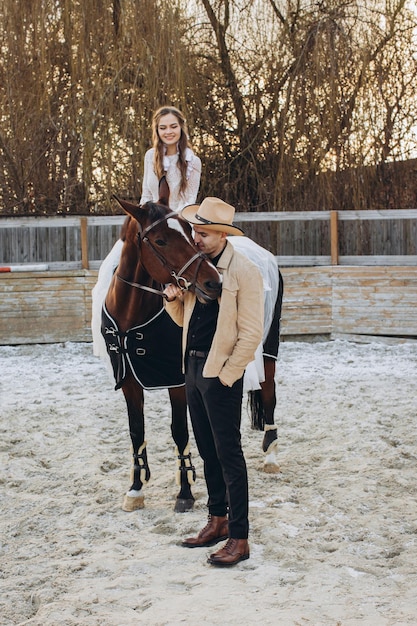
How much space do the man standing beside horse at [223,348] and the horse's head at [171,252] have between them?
0.17ft

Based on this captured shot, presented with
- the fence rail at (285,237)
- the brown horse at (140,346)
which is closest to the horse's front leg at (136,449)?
the brown horse at (140,346)

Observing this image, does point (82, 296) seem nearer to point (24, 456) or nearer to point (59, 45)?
point (59, 45)

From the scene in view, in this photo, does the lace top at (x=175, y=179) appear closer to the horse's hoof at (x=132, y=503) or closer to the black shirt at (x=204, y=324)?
the black shirt at (x=204, y=324)

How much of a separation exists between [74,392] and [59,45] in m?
5.39

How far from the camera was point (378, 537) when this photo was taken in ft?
11.2

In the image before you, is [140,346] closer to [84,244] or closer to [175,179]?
[175,179]

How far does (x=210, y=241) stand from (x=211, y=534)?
1331 millimetres

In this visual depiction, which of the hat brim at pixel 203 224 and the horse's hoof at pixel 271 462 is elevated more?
the hat brim at pixel 203 224

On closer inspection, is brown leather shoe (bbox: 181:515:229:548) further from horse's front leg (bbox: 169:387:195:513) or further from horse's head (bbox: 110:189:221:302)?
horse's head (bbox: 110:189:221:302)

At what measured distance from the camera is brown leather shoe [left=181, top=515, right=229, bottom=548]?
3367mm

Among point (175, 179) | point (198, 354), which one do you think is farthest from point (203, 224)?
point (175, 179)

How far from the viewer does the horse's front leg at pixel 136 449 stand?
3.92 meters

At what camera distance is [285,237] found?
9945mm

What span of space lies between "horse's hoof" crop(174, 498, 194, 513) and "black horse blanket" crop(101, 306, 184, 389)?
23.6 inches
